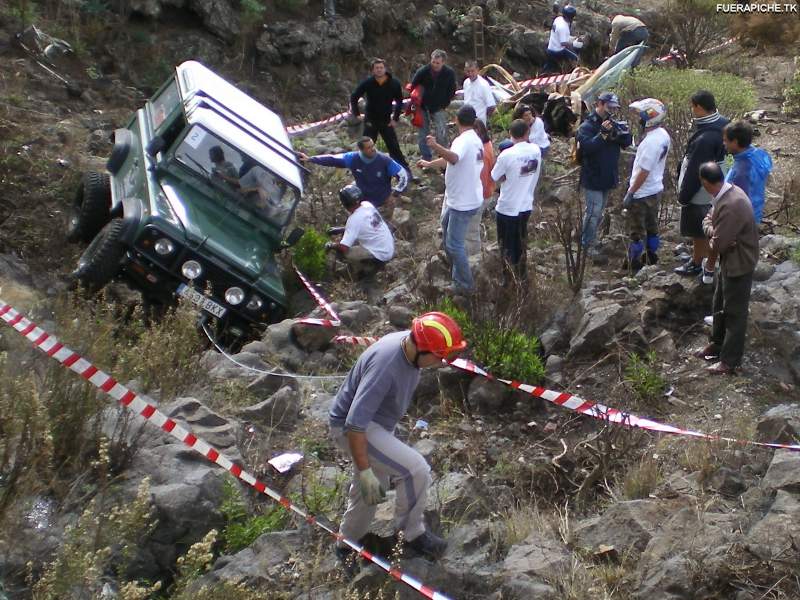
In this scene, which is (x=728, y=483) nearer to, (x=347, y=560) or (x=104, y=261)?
(x=347, y=560)

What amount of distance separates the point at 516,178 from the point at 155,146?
306 centimetres

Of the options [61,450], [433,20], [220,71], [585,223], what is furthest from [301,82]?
[61,450]

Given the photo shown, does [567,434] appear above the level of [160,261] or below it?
below

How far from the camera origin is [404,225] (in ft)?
35.5

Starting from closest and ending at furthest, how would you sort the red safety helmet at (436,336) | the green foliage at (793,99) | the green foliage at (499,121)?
1. the red safety helmet at (436,336)
2. the green foliage at (499,121)
3. the green foliage at (793,99)

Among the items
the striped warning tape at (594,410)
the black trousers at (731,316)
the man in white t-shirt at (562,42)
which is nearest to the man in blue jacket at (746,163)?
the black trousers at (731,316)

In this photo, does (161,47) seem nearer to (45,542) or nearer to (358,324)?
(358,324)

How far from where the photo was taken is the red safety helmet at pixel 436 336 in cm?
418

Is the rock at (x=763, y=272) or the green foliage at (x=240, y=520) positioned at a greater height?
the green foliage at (x=240, y=520)

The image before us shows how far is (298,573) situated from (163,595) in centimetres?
65

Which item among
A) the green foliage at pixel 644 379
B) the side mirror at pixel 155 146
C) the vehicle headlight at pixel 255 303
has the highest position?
the side mirror at pixel 155 146

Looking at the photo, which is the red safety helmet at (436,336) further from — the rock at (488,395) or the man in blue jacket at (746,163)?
the man in blue jacket at (746,163)

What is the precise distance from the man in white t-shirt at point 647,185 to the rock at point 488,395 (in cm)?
266

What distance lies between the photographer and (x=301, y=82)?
15680mm
